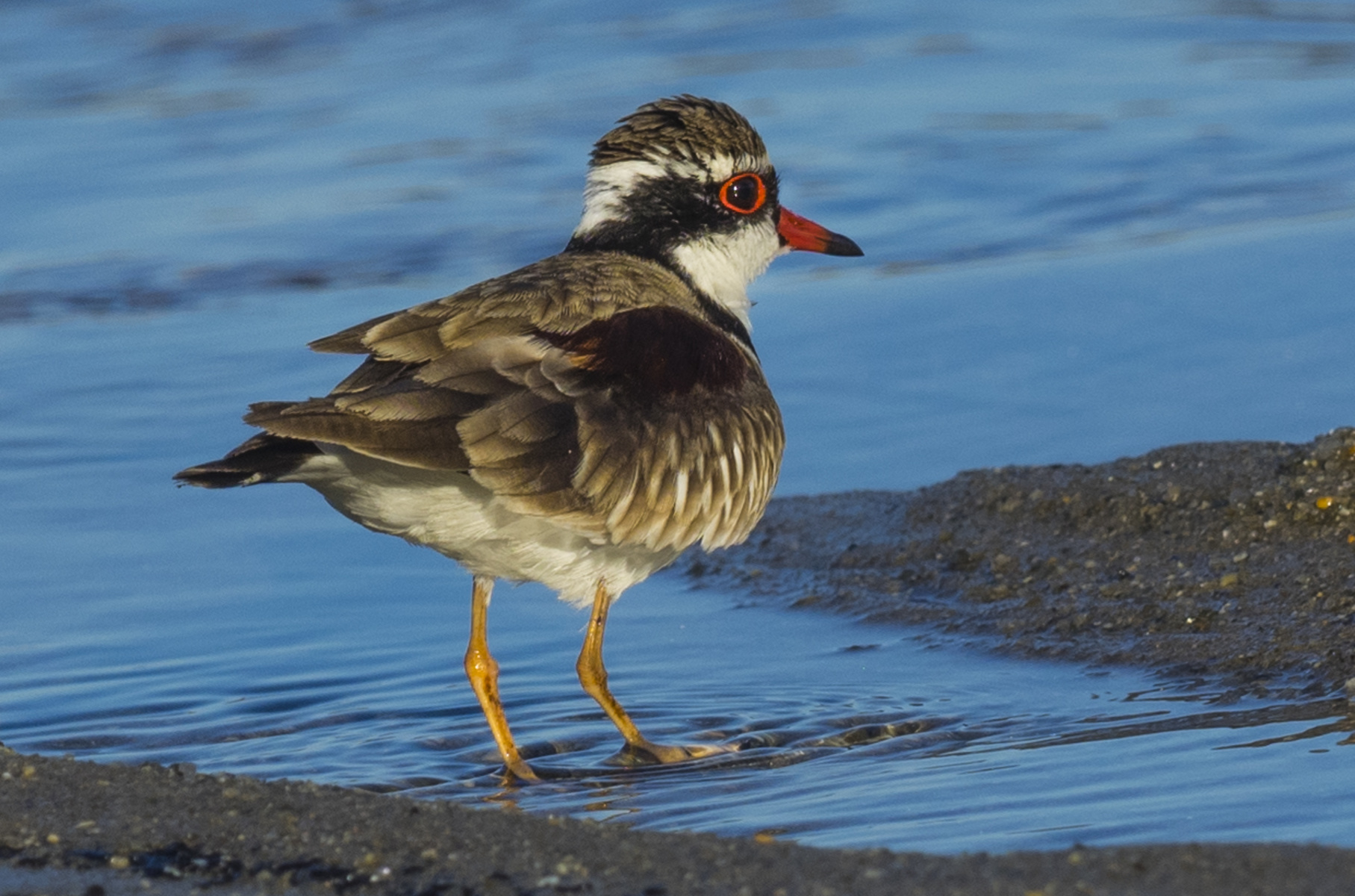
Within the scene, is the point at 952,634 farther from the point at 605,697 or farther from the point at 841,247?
the point at 841,247

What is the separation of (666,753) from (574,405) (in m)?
1.08

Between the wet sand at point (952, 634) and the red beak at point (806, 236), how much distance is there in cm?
112

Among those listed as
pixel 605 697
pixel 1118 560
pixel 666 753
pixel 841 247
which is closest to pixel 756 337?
pixel 841 247

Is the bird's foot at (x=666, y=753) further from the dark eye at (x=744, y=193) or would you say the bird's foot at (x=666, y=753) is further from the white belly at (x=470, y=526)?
the dark eye at (x=744, y=193)

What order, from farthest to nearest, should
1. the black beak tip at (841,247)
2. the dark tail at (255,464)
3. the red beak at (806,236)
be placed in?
the black beak tip at (841,247)
the red beak at (806,236)
the dark tail at (255,464)

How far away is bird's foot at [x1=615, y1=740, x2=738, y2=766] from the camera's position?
18.8 ft

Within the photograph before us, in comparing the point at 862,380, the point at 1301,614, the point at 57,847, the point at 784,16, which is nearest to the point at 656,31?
the point at 784,16

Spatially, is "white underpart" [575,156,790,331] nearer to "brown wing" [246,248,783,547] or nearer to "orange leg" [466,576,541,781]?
"brown wing" [246,248,783,547]

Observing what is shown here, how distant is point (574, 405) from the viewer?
546cm

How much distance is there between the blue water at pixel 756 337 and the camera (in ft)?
18.4

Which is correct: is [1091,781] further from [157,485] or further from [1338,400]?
[157,485]

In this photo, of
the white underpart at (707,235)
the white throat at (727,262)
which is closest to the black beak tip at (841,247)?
the white throat at (727,262)

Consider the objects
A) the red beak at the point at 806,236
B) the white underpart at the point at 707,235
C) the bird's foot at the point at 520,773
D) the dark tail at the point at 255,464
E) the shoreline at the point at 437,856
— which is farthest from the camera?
the red beak at the point at 806,236

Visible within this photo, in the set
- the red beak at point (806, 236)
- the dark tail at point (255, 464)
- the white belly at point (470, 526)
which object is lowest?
the white belly at point (470, 526)
